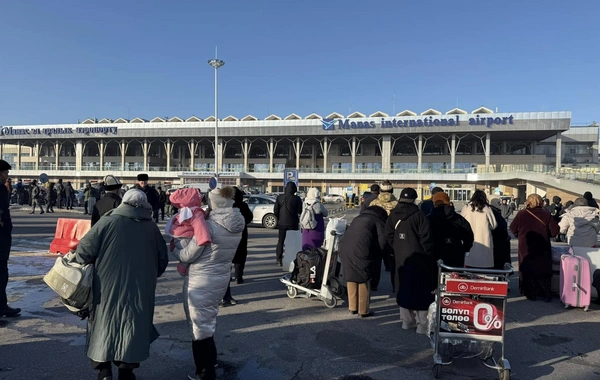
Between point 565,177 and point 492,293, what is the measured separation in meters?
37.3

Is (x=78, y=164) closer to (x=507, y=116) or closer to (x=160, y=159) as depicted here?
(x=160, y=159)

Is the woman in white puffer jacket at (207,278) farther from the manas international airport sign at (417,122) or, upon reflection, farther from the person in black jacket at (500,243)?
the manas international airport sign at (417,122)

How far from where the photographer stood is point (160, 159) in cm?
7144

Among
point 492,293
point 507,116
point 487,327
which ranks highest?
point 507,116

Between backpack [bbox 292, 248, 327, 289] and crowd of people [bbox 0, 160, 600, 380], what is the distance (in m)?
0.67

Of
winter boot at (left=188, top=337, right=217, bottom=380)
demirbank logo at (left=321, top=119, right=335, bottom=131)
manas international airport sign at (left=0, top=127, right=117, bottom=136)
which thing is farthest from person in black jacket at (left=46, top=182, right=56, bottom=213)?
manas international airport sign at (left=0, top=127, right=117, bottom=136)

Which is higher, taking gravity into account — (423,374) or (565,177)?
(565,177)

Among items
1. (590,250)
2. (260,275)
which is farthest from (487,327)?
(260,275)

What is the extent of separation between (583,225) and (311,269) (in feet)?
16.9

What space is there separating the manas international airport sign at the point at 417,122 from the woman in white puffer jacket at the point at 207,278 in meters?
53.6

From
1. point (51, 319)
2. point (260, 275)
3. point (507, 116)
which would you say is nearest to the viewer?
point (51, 319)

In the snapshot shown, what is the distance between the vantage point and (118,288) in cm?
310

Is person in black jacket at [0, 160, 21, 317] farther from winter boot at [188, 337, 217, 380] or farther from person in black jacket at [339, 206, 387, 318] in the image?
person in black jacket at [339, 206, 387, 318]

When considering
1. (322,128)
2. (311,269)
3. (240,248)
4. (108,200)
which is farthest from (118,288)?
(322,128)
